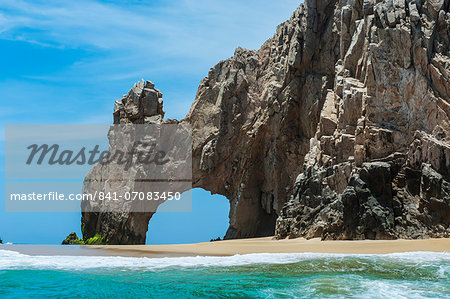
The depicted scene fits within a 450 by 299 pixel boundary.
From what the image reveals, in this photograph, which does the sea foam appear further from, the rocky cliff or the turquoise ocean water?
the rocky cliff

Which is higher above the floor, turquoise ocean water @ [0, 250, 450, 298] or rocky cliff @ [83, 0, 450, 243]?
rocky cliff @ [83, 0, 450, 243]

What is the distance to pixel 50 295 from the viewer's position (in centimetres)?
793

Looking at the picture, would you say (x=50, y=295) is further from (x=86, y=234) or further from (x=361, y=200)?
(x=86, y=234)

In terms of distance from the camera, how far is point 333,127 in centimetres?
2266

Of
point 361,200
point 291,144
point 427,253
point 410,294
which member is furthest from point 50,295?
point 291,144

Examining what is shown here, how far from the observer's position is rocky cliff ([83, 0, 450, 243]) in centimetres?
1778

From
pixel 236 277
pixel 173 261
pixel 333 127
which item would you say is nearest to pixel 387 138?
pixel 333 127

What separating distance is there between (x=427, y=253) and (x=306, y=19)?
1881cm

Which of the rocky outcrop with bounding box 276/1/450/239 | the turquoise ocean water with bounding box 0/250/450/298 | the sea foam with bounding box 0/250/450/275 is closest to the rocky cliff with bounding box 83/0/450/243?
the rocky outcrop with bounding box 276/1/450/239

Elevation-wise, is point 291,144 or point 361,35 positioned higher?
point 361,35

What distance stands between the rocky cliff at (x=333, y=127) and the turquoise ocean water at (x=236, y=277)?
5.65 meters

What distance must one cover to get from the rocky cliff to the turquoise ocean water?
565 cm

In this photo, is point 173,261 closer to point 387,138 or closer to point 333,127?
point 387,138

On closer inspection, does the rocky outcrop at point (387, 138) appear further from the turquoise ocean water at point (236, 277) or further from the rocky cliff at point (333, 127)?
the turquoise ocean water at point (236, 277)
